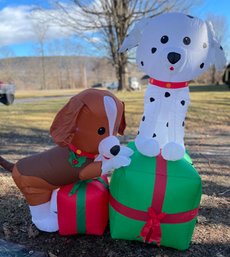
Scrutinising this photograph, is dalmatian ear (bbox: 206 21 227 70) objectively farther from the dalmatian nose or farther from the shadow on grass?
the shadow on grass

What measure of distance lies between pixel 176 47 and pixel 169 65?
14 centimetres

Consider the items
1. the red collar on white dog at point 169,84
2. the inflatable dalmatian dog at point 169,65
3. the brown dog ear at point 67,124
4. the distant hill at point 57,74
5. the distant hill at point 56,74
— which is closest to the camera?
the brown dog ear at point 67,124

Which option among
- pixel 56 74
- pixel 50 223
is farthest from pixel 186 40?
pixel 56 74

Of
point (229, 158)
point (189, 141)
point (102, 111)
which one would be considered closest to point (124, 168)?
point (102, 111)

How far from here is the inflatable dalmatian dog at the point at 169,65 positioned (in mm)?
2602

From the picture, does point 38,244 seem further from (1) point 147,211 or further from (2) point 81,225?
(1) point 147,211

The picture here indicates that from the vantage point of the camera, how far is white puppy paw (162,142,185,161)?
2.55 metres

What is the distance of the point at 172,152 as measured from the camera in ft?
Answer: 8.36

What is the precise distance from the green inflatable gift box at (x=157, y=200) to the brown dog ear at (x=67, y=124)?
472 millimetres

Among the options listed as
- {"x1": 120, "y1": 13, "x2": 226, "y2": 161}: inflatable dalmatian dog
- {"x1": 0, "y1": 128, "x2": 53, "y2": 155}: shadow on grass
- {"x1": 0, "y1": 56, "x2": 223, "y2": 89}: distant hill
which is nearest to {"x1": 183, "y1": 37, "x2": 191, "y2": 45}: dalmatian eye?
{"x1": 120, "y1": 13, "x2": 226, "y2": 161}: inflatable dalmatian dog

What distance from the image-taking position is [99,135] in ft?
8.46

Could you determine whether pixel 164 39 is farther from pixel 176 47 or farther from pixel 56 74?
pixel 56 74

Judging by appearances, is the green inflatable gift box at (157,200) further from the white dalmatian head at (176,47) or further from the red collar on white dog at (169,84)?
the white dalmatian head at (176,47)

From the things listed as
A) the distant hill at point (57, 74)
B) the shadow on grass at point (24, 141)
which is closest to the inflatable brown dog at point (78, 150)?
the shadow on grass at point (24, 141)
